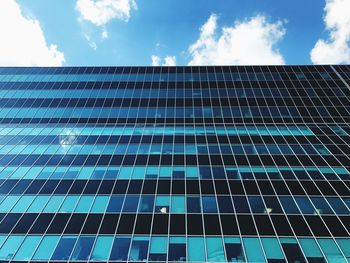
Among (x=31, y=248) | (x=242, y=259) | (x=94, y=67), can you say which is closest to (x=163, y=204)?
(x=242, y=259)

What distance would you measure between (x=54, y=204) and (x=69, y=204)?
4.83ft

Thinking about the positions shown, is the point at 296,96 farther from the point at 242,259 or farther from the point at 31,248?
the point at 31,248

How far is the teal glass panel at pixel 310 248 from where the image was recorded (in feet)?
68.0

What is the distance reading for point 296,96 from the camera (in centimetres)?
4781

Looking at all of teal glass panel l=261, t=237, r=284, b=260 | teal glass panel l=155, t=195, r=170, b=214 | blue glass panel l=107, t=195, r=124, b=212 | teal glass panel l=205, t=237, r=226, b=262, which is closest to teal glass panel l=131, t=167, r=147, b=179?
blue glass panel l=107, t=195, r=124, b=212

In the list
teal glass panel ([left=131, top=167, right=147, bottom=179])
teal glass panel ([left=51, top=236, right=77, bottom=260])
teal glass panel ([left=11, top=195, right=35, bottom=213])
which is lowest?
teal glass panel ([left=51, top=236, right=77, bottom=260])

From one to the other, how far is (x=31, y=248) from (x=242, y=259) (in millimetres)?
16407

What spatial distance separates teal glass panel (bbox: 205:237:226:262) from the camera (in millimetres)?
20797

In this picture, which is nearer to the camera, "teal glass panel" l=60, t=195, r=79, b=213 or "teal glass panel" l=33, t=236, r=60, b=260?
"teal glass panel" l=33, t=236, r=60, b=260

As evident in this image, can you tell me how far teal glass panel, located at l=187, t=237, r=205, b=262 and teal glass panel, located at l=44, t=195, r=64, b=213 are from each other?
13.1 meters

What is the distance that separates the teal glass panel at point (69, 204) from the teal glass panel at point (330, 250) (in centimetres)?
2152

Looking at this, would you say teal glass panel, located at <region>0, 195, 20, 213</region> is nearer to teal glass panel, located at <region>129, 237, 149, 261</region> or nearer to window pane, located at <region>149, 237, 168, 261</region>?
teal glass panel, located at <region>129, 237, 149, 261</region>

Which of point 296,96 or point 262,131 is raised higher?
point 296,96

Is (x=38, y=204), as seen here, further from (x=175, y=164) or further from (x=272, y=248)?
(x=272, y=248)
